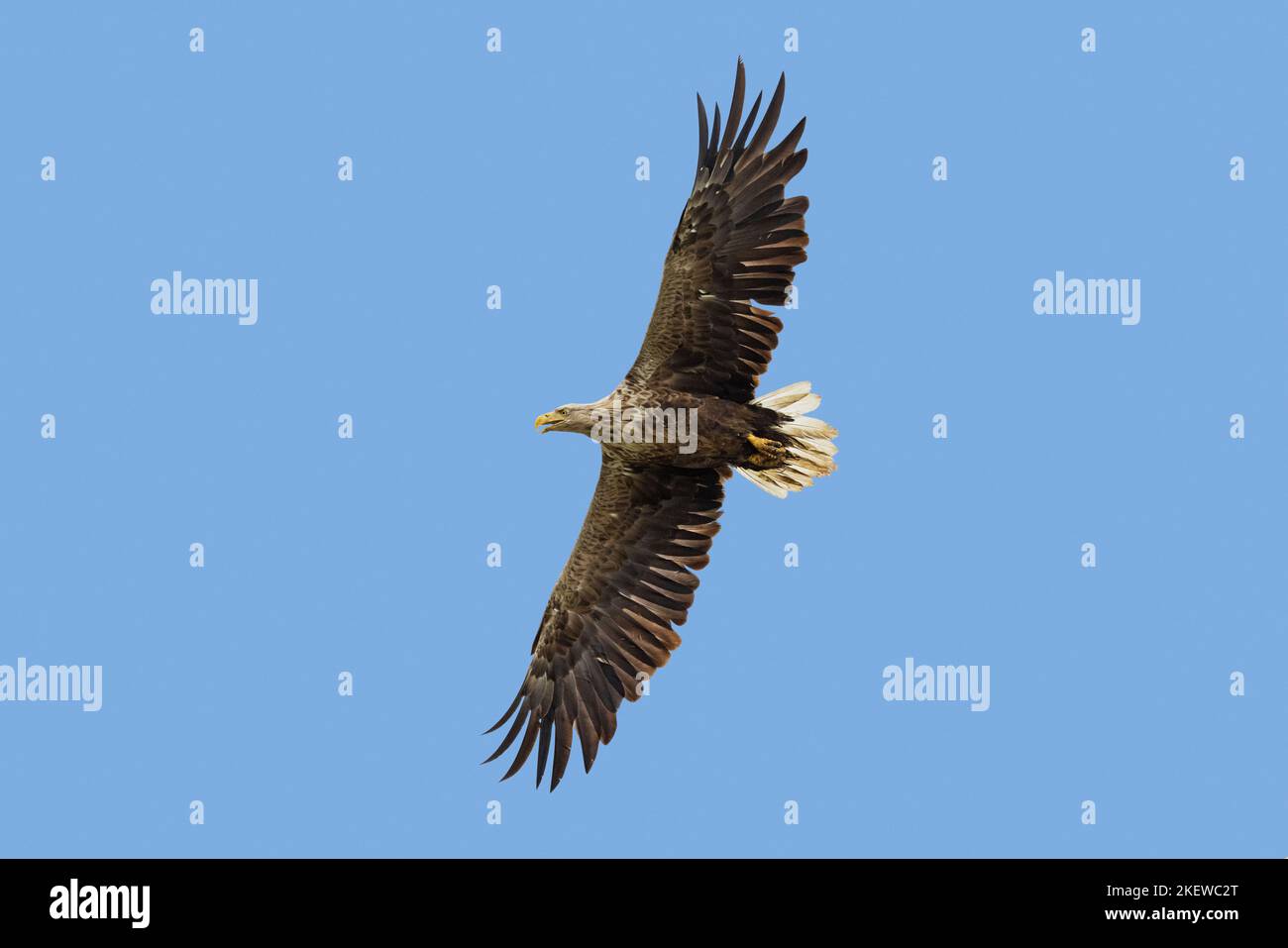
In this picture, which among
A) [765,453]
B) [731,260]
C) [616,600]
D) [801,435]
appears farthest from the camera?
[616,600]

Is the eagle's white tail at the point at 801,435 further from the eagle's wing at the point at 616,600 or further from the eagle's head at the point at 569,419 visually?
the eagle's head at the point at 569,419

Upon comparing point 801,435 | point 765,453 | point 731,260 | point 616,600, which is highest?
point 731,260

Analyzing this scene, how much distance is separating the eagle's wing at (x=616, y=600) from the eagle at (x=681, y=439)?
0.04ft

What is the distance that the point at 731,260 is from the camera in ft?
41.0

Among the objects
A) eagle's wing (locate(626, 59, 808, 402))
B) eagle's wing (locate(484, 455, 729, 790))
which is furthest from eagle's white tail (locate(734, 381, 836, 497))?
eagle's wing (locate(484, 455, 729, 790))

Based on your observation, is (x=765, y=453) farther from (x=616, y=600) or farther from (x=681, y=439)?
(x=616, y=600)

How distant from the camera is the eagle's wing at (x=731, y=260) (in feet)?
41.0

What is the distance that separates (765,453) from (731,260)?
4.87 feet

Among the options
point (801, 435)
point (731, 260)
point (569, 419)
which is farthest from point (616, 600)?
point (731, 260)

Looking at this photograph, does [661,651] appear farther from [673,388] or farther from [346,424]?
[346,424]

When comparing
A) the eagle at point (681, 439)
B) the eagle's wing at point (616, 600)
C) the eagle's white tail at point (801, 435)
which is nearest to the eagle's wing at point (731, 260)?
the eagle at point (681, 439)

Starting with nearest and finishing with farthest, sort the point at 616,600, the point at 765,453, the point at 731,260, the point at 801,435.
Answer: the point at 731,260 → the point at 765,453 → the point at 801,435 → the point at 616,600

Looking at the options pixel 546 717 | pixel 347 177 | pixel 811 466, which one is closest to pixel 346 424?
pixel 347 177
